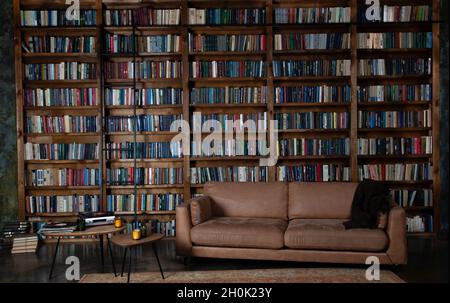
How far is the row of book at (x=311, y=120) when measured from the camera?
5.64 meters

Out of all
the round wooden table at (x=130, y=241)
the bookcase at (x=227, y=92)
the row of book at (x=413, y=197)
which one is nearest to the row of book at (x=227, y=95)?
the bookcase at (x=227, y=92)

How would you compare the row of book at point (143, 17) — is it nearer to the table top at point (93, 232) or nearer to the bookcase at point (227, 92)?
the bookcase at point (227, 92)

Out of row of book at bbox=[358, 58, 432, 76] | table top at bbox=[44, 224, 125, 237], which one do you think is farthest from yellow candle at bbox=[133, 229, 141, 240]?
row of book at bbox=[358, 58, 432, 76]

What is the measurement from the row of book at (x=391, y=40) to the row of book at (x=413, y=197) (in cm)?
178

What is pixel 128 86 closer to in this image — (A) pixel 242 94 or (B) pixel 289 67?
(A) pixel 242 94

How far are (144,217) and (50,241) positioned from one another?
3.82ft

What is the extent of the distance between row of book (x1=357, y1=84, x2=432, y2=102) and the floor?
5.75 feet

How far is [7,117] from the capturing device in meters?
5.88

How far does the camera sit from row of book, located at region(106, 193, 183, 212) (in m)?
5.72

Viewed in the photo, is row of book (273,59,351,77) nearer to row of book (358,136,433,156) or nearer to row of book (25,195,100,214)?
row of book (358,136,433,156)

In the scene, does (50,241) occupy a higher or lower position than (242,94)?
lower
